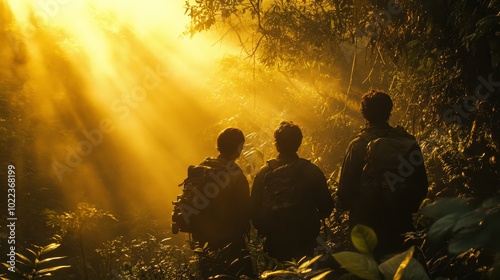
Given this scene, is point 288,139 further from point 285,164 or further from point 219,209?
point 219,209

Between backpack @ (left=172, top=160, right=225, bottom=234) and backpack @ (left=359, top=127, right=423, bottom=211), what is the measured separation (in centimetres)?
137

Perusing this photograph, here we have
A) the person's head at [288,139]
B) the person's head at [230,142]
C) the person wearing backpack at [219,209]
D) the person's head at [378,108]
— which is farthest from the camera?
the person's head at [230,142]

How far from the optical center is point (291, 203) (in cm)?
425

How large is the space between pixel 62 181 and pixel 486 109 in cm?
1378

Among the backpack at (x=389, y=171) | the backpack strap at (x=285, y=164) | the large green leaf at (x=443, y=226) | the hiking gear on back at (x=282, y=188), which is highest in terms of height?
the backpack strap at (x=285, y=164)

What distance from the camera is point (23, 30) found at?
1755cm

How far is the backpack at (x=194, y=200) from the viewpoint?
14.9 feet

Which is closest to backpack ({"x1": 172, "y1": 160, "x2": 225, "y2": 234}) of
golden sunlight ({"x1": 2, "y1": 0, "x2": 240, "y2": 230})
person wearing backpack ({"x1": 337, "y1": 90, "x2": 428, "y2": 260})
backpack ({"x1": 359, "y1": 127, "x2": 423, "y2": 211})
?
person wearing backpack ({"x1": 337, "y1": 90, "x2": 428, "y2": 260})

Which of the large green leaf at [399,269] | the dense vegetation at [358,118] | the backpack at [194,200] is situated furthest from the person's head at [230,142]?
the large green leaf at [399,269]

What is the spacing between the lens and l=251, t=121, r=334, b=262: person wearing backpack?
168 inches

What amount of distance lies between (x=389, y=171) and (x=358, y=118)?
12.4 m

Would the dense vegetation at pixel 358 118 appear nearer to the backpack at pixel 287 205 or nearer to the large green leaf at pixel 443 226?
the large green leaf at pixel 443 226

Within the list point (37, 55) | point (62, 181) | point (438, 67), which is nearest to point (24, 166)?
point (62, 181)

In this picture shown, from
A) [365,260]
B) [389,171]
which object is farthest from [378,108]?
[365,260]
